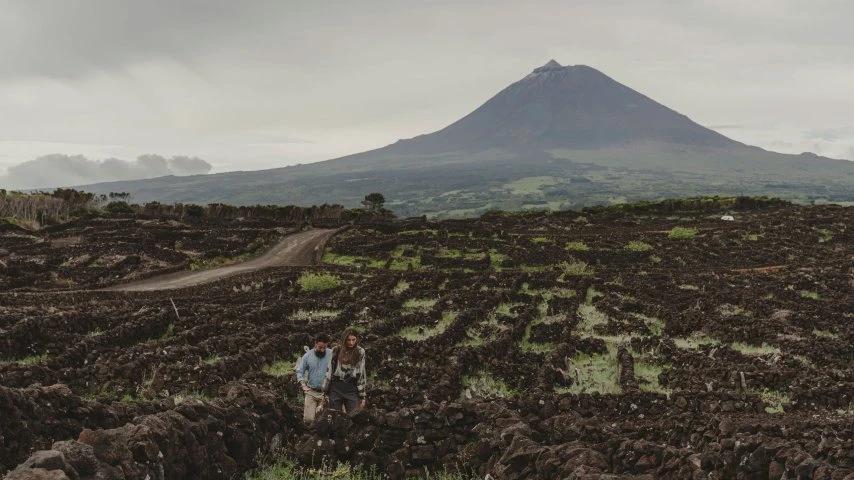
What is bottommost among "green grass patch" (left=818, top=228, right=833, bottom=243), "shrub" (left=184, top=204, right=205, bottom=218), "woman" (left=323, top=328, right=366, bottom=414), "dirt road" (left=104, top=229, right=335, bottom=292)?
"dirt road" (left=104, top=229, right=335, bottom=292)

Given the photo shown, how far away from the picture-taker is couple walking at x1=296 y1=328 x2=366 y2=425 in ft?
31.3

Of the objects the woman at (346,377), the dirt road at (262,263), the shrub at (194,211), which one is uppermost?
the shrub at (194,211)

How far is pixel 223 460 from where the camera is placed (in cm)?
730

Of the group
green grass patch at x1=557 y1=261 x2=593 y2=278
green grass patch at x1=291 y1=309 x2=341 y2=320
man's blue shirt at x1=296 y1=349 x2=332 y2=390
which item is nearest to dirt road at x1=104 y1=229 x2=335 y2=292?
green grass patch at x1=291 y1=309 x2=341 y2=320

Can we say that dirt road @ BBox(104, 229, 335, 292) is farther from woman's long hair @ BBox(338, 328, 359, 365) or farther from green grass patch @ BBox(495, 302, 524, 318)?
woman's long hair @ BBox(338, 328, 359, 365)

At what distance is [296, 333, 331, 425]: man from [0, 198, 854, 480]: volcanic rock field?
10.9 inches

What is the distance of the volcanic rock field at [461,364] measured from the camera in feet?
22.6

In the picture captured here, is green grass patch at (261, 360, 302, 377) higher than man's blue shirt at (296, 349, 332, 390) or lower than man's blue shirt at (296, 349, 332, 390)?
lower

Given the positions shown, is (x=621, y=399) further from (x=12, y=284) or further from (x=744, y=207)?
(x=744, y=207)

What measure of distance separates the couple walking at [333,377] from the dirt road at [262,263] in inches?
965

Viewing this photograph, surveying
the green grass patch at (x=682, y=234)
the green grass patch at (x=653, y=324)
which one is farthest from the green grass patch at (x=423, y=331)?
the green grass patch at (x=682, y=234)

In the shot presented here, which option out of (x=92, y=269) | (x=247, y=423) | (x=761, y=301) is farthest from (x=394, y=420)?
(x=92, y=269)

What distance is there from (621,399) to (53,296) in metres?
26.6

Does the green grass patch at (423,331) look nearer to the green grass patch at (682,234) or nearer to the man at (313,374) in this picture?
the man at (313,374)
